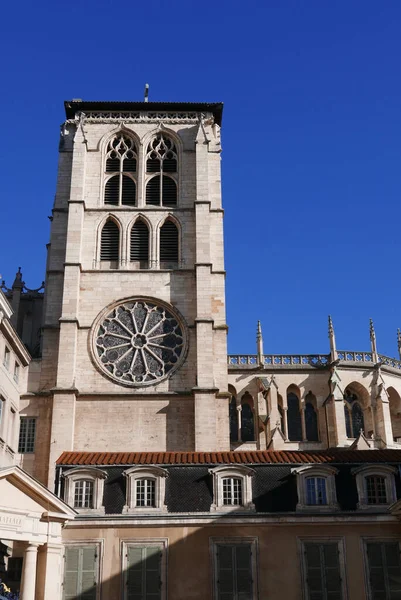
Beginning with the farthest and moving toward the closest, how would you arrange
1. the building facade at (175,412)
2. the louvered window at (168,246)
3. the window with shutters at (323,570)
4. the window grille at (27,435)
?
the louvered window at (168,246)
the window grille at (27,435)
the building facade at (175,412)
the window with shutters at (323,570)

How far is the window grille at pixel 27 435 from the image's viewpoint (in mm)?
30188

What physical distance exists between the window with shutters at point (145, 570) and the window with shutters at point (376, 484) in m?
5.99

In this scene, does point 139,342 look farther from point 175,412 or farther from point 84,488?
point 84,488

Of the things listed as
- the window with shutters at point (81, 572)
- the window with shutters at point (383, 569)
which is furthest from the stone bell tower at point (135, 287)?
the window with shutters at point (383, 569)

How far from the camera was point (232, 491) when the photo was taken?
22.2 meters

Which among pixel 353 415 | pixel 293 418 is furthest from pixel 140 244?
pixel 353 415

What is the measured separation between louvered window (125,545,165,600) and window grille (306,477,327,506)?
459 centimetres

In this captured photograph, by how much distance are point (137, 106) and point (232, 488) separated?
73.3 ft

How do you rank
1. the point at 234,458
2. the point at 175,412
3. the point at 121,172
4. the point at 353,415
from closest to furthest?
1. the point at 234,458
2. the point at 175,412
3. the point at 121,172
4. the point at 353,415

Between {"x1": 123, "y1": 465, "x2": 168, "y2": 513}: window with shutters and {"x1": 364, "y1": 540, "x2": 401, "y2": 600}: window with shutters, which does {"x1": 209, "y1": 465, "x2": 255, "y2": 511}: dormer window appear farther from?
{"x1": 364, "y1": 540, "x2": 401, "y2": 600}: window with shutters

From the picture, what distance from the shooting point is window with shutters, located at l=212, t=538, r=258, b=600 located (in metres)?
20.4

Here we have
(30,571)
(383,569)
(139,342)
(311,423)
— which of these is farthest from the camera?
(311,423)

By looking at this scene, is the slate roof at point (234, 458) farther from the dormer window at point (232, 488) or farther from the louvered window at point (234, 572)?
the louvered window at point (234, 572)

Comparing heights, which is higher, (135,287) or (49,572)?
(135,287)
